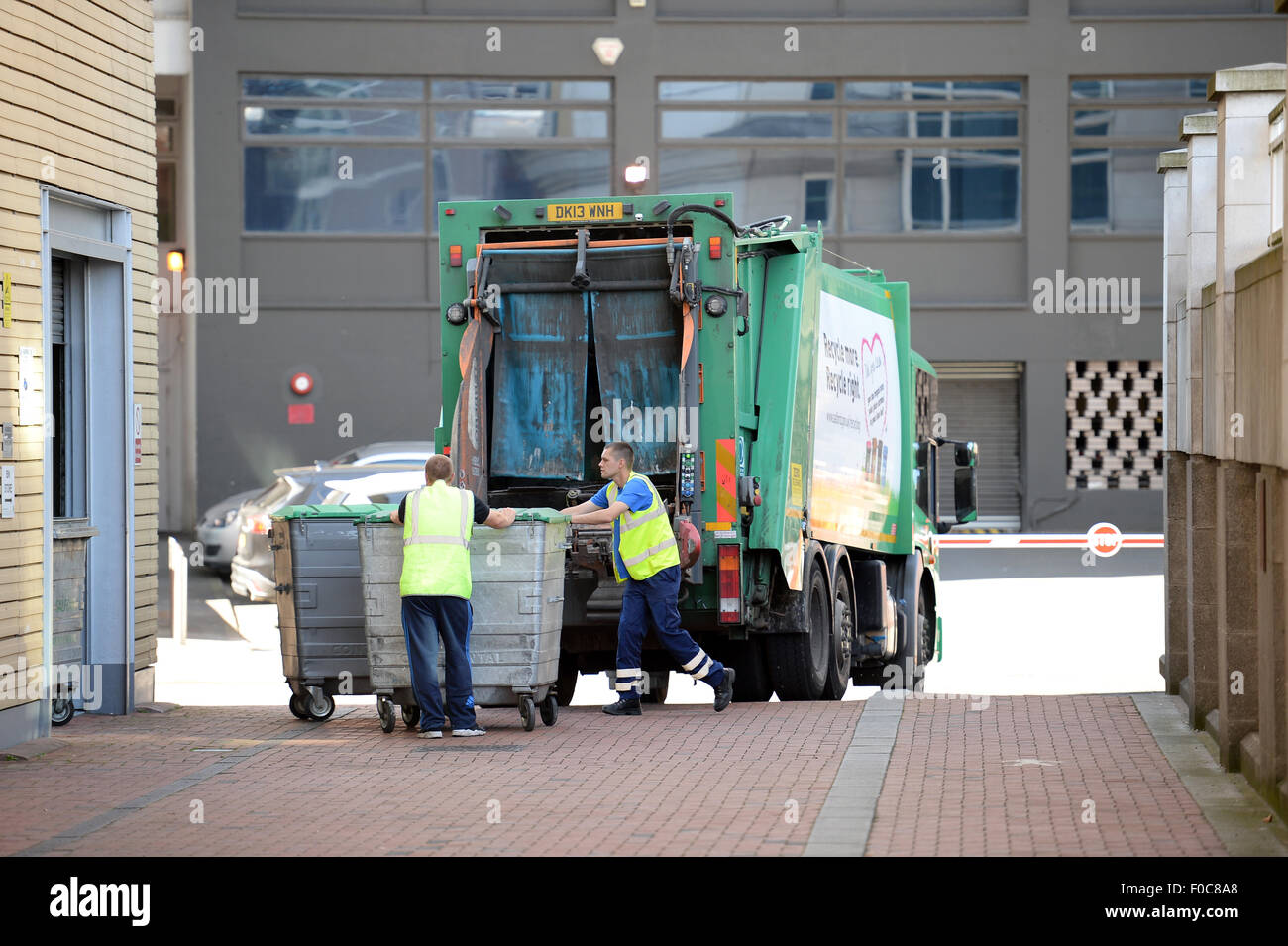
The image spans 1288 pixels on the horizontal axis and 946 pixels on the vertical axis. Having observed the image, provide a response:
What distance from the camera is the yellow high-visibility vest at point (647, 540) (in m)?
Answer: 10.7

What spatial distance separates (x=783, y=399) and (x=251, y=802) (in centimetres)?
476

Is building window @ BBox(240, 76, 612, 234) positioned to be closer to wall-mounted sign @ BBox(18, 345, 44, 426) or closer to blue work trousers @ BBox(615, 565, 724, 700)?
blue work trousers @ BBox(615, 565, 724, 700)

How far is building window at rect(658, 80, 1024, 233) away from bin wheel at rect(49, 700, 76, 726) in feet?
57.5

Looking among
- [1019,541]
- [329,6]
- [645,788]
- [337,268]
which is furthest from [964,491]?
[329,6]

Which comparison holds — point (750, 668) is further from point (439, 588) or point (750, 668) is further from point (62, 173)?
point (62, 173)

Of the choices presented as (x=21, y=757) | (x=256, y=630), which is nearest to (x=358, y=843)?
(x=21, y=757)

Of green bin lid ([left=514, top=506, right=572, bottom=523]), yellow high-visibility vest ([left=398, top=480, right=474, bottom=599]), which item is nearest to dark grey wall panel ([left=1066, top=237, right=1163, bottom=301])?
green bin lid ([left=514, top=506, right=572, bottom=523])

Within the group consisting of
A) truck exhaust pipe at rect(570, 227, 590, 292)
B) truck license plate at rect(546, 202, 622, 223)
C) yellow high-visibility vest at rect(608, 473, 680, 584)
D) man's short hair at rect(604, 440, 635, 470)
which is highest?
truck license plate at rect(546, 202, 622, 223)

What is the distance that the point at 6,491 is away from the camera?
9875mm

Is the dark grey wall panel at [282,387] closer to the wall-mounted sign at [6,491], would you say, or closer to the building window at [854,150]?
the building window at [854,150]

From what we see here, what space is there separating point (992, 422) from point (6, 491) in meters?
19.9

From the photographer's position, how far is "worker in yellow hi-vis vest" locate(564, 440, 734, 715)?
10.7 meters

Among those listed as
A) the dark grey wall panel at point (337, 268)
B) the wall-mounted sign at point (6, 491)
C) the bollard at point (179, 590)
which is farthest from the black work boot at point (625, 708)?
the dark grey wall panel at point (337, 268)

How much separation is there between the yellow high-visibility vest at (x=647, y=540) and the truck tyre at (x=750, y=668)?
1572 millimetres
